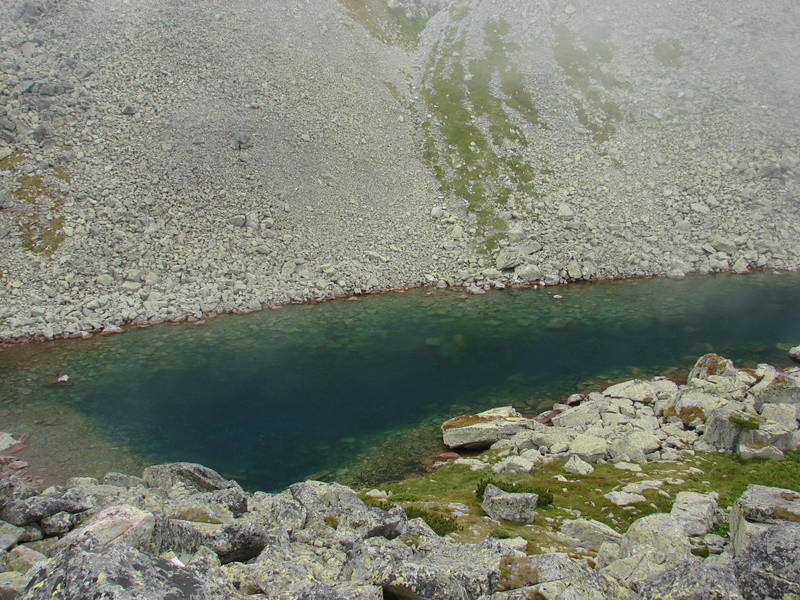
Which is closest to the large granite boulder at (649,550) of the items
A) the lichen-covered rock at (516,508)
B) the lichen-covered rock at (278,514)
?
the lichen-covered rock at (516,508)

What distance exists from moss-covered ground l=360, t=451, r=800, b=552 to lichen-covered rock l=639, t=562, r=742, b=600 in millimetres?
5243

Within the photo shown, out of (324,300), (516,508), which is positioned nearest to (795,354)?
(516,508)

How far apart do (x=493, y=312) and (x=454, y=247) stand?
1526 cm

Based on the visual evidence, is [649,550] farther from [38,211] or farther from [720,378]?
[38,211]

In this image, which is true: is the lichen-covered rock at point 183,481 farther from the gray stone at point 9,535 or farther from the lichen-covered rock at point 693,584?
the lichen-covered rock at point 693,584

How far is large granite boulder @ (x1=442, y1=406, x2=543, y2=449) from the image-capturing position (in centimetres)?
2895

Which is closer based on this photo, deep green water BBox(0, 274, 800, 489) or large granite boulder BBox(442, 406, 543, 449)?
large granite boulder BBox(442, 406, 543, 449)

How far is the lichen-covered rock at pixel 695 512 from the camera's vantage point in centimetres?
1558

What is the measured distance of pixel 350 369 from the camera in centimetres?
3900

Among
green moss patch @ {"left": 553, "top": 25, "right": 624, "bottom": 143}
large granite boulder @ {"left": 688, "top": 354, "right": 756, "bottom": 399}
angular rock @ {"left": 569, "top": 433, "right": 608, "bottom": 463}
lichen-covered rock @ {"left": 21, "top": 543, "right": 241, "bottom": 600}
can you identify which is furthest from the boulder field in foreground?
green moss patch @ {"left": 553, "top": 25, "right": 624, "bottom": 143}

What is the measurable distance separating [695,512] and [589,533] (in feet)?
11.6

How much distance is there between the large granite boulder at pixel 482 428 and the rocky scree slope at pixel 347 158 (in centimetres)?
2988

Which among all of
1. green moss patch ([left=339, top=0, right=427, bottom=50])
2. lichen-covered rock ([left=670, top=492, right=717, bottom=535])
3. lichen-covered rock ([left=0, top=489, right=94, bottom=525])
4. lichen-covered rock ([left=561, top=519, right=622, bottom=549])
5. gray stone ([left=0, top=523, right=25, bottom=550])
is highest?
green moss patch ([left=339, top=0, right=427, bottom=50])

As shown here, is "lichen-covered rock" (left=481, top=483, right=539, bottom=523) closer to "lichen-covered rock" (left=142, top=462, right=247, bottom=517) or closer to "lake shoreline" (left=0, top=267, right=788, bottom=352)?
"lichen-covered rock" (left=142, top=462, right=247, bottom=517)
